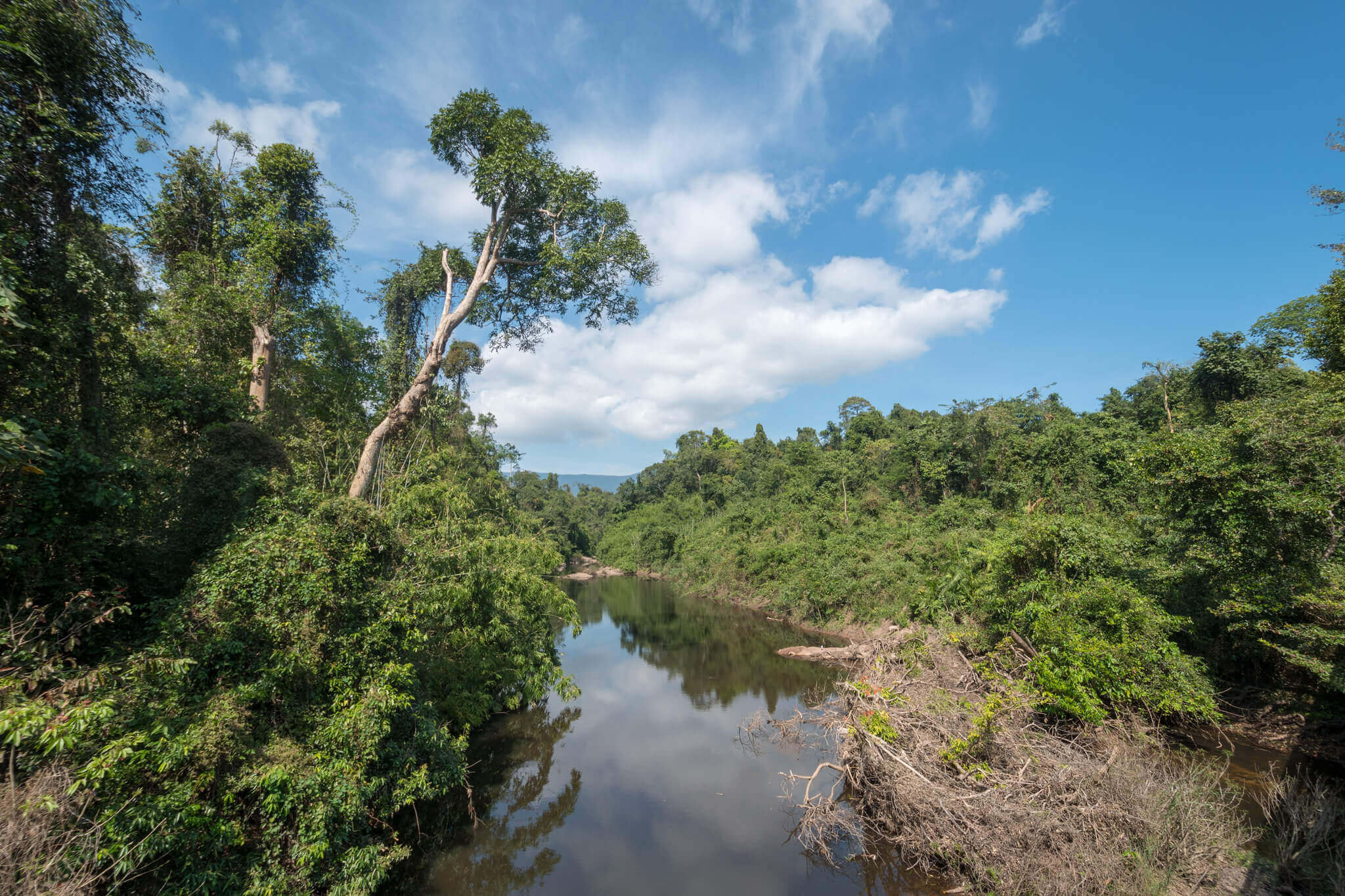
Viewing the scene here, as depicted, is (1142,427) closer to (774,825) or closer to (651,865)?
(774,825)

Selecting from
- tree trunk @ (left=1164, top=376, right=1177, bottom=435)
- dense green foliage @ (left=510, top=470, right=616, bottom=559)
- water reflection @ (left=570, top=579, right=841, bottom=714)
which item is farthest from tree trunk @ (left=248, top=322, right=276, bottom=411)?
tree trunk @ (left=1164, top=376, right=1177, bottom=435)

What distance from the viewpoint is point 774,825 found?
9.07 meters

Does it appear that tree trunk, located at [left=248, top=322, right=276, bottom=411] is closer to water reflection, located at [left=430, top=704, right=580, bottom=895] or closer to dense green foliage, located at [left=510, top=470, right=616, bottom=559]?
water reflection, located at [left=430, top=704, right=580, bottom=895]

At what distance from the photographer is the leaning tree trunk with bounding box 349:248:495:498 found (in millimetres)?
9516

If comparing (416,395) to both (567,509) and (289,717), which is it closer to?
(289,717)

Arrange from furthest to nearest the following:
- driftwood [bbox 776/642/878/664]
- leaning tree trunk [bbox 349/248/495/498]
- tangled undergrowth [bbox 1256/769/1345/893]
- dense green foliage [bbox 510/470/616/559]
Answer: dense green foliage [bbox 510/470/616/559], driftwood [bbox 776/642/878/664], leaning tree trunk [bbox 349/248/495/498], tangled undergrowth [bbox 1256/769/1345/893]

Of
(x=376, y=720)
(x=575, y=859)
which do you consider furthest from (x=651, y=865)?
(x=376, y=720)

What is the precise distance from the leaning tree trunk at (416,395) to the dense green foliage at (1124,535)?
12461 mm

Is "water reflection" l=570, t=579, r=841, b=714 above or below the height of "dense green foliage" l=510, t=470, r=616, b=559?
below

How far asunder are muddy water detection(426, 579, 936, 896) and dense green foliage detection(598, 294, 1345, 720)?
5108mm

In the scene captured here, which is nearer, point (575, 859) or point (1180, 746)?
point (575, 859)

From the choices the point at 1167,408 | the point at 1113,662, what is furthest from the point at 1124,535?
the point at 1167,408

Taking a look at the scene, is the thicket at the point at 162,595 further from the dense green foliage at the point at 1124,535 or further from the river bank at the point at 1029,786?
the dense green foliage at the point at 1124,535

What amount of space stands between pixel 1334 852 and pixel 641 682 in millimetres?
14906
